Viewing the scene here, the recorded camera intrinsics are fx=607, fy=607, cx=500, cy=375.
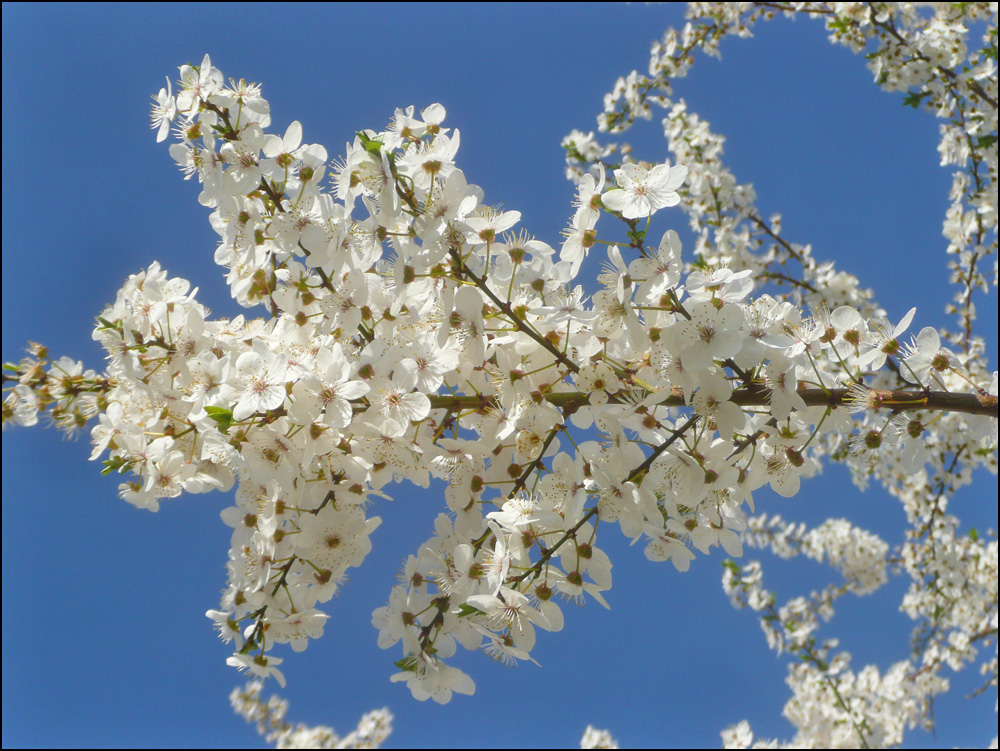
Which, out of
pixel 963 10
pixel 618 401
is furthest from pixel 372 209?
pixel 963 10

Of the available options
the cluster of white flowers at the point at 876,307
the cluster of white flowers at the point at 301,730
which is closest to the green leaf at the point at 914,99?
the cluster of white flowers at the point at 876,307

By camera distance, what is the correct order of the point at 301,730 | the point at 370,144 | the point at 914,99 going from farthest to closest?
1. the point at 301,730
2. the point at 914,99
3. the point at 370,144

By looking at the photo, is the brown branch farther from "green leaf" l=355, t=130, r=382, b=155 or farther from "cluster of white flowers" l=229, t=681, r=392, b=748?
"cluster of white flowers" l=229, t=681, r=392, b=748

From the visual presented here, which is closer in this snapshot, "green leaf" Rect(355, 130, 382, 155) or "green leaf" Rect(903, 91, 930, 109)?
"green leaf" Rect(355, 130, 382, 155)

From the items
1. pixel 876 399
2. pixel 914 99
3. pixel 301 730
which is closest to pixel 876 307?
pixel 914 99

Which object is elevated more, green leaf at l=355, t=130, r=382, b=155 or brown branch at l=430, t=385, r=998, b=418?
green leaf at l=355, t=130, r=382, b=155

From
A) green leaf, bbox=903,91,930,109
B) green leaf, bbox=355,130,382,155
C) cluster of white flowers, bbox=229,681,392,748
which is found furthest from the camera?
cluster of white flowers, bbox=229,681,392,748

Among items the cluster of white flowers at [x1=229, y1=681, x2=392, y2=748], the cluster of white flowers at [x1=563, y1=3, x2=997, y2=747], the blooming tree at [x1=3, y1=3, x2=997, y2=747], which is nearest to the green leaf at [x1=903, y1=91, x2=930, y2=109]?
the cluster of white flowers at [x1=563, y1=3, x2=997, y2=747]

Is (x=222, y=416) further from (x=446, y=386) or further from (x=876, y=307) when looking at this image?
(x=876, y=307)

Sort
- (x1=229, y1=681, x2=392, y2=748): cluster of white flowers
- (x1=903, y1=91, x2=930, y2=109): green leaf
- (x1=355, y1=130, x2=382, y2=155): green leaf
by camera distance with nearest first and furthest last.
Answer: (x1=355, y1=130, x2=382, y2=155): green leaf < (x1=903, y1=91, x2=930, y2=109): green leaf < (x1=229, y1=681, x2=392, y2=748): cluster of white flowers

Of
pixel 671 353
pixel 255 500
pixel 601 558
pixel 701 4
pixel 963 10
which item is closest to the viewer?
pixel 671 353

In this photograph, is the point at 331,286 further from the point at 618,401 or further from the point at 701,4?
the point at 701,4
